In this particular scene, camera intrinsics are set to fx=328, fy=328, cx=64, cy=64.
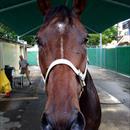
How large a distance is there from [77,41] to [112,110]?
7.33 m

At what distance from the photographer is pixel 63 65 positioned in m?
2.54

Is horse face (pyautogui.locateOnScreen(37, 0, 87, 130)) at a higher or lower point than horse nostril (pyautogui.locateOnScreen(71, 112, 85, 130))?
higher

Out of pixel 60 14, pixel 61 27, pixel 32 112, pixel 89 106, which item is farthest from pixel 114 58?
pixel 61 27

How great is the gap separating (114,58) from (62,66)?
23.2 meters

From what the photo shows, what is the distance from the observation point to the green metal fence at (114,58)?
2141 cm

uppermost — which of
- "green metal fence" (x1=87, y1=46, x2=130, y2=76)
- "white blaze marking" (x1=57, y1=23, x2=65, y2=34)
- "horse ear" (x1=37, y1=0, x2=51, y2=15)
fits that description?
"horse ear" (x1=37, y1=0, x2=51, y2=15)

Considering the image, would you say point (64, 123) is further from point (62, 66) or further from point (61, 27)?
point (61, 27)

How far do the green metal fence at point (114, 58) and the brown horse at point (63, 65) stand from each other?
1835cm

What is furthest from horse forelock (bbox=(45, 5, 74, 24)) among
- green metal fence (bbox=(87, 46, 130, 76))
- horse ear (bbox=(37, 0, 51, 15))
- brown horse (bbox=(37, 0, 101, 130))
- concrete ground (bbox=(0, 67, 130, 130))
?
green metal fence (bbox=(87, 46, 130, 76))

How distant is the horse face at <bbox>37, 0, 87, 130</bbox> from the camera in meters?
2.28

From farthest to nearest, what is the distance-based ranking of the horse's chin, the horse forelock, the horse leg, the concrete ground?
the concrete ground, the horse leg, the horse forelock, the horse's chin

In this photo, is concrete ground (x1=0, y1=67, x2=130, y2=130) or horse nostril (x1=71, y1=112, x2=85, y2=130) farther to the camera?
concrete ground (x1=0, y1=67, x2=130, y2=130)

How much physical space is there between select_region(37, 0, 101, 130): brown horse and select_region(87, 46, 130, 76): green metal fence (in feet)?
60.2

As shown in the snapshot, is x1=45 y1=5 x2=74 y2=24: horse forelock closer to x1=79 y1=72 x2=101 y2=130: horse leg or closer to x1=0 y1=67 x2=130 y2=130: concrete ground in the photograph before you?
x1=79 y1=72 x2=101 y2=130: horse leg
